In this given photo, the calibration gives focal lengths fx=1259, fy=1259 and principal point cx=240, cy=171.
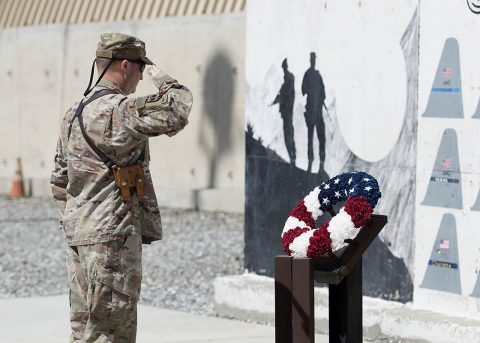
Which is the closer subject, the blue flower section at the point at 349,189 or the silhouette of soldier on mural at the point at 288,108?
the blue flower section at the point at 349,189

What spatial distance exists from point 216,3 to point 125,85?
35.2 ft

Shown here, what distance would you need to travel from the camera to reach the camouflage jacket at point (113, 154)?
524 cm

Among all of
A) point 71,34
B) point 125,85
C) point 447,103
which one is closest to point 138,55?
point 125,85

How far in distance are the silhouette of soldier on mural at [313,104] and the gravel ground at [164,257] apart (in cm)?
158

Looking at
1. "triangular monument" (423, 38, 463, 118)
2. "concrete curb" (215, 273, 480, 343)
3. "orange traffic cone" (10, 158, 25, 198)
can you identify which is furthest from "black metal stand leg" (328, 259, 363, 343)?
"orange traffic cone" (10, 158, 25, 198)

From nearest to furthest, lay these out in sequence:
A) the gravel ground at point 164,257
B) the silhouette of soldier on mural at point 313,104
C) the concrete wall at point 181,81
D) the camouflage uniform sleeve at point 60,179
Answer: the camouflage uniform sleeve at point 60,179, the silhouette of soldier on mural at point 313,104, the gravel ground at point 164,257, the concrete wall at point 181,81

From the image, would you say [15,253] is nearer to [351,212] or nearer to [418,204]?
[418,204]

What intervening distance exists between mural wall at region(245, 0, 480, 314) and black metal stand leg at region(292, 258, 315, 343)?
194 centimetres

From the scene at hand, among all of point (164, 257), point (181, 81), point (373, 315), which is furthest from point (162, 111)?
point (181, 81)

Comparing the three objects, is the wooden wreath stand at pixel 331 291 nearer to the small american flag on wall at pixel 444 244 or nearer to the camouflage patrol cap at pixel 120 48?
the camouflage patrol cap at pixel 120 48

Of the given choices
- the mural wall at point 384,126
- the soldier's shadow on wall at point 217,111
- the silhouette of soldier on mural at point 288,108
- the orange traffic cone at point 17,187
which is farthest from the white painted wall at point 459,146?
the orange traffic cone at point 17,187

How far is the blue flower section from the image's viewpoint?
5.23 metres

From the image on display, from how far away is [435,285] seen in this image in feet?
23.2

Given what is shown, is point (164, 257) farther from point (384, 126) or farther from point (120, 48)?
point (120, 48)
